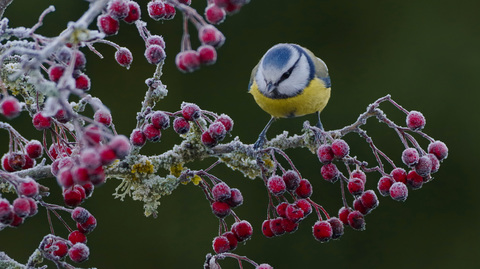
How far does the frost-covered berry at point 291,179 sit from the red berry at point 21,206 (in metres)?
0.44

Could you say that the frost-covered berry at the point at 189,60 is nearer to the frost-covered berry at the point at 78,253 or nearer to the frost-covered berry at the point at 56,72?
the frost-covered berry at the point at 56,72

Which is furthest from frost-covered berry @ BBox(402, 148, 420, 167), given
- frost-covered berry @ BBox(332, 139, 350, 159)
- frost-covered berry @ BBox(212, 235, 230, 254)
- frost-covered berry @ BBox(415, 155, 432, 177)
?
frost-covered berry @ BBox(212, 235, 230, 254)

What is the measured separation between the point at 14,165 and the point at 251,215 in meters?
2.24

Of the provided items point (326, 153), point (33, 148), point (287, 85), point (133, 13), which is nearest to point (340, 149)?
point (326, 153)

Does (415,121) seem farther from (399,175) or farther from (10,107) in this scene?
(10,107)

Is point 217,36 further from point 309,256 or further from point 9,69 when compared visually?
point 309,256

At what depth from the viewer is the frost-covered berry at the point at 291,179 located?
1.10 metres

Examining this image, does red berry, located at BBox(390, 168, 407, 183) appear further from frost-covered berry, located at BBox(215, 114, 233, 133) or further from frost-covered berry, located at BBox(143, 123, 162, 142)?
frost-covered berry, located at BBox(143, 123, 162, 142)

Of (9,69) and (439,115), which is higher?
(9,69)

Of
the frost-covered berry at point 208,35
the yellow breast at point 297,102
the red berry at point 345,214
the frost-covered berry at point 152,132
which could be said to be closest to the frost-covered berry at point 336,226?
the red berry at point 345,214

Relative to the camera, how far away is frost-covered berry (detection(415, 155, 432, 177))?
1135 millimetres

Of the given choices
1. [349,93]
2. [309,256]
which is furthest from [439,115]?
[309,256]

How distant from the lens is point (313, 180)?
3.20m

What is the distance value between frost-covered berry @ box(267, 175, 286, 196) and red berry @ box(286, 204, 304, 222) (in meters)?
0.05
